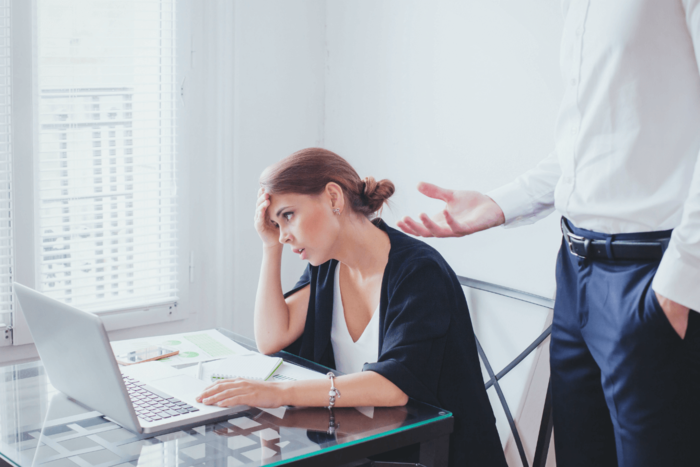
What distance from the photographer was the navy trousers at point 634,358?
1.03 metres

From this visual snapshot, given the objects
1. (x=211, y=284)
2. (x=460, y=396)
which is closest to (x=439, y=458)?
(x=460, y=396)

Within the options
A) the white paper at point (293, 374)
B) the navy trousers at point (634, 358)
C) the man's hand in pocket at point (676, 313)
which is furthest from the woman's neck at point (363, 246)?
the man's hand in pocket at point (676, 313)

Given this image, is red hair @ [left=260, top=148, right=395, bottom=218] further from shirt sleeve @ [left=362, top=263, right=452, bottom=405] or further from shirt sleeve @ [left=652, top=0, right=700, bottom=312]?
shirt sleeve @ [left=652, top=0, right=700, bottom=312]

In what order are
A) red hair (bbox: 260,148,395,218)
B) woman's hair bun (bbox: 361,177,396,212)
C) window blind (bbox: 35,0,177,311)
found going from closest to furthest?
red hair (bbox: 260,148,395,218) < woman's hair bun (bbox: 361,177,396,212) < window blind (bbox: 35,0,177,311)

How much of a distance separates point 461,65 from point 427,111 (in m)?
0.23

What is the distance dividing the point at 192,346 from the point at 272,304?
0.84 feet

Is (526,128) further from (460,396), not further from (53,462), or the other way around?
(53,462)

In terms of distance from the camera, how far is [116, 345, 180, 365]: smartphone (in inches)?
59.4

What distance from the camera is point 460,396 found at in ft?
4.83

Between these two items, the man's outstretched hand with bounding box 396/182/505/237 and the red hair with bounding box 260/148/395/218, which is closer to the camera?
the man's outstretched hand with bounding box 396/182/505/237

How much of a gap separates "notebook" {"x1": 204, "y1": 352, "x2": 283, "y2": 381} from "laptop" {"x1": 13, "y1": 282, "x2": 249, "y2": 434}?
0.20 ft

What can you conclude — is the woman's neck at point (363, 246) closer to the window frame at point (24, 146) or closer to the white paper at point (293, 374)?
the white paper at point (293, 374)

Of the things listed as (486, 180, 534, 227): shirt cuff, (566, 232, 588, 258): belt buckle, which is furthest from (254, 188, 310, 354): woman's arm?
(566, 232, 588, 258): belt buckle

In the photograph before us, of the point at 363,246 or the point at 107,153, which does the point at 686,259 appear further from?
the point at 107,153
